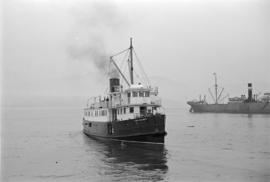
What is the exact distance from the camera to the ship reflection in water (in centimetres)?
2756

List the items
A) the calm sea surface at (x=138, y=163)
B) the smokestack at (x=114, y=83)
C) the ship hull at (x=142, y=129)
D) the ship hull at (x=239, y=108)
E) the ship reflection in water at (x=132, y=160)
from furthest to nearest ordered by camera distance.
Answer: the ship hull at (x=239, y=108) < the smokestack at (x=114, y=83) < the ship hull at (x=142, y=129) < the ship reflection in water at (x=132, y=160) < the calm sea surface at (x=138, y=163)

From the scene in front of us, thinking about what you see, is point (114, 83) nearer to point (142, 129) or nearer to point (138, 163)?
point (142, 129)

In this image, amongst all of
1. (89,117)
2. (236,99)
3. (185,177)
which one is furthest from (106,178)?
(236,99)

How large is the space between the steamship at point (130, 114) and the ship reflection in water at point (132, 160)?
3.63 feet

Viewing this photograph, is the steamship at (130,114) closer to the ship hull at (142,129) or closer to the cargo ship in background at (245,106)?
the ship hull at (142,129)

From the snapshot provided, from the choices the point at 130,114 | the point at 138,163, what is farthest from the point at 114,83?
the point at 138,163

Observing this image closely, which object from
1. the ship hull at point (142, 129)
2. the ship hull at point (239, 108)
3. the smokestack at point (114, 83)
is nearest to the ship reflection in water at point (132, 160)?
the ship hull at point (142, 129)

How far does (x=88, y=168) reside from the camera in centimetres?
3103

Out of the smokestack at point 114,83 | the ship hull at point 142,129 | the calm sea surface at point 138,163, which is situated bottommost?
the calm sea surface at point 138,163

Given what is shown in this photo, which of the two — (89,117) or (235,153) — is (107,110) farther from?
(235,153)

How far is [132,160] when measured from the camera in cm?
3444

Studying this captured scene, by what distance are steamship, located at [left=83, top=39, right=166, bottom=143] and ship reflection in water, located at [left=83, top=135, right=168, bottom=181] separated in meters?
1.10

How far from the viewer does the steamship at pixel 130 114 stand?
41.2 metres

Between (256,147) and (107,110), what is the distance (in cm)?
1929
